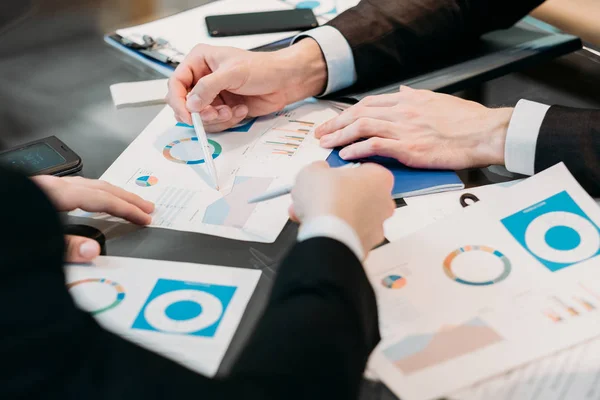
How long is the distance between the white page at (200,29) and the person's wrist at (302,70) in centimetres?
15

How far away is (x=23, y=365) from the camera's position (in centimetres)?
50

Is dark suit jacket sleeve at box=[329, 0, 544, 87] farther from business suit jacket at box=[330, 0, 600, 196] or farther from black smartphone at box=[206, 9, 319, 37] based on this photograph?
black smartphone at box=[206, 9, 319, 37]

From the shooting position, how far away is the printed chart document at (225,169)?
91 cm

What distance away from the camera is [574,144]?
3.05 ft

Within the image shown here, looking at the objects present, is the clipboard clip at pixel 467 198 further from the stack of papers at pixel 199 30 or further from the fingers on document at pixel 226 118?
the stack of papers at pixel 199 30

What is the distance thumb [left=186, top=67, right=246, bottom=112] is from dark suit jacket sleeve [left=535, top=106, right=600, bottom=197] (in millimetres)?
471

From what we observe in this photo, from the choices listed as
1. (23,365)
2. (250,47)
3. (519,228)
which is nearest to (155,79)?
(250,47)

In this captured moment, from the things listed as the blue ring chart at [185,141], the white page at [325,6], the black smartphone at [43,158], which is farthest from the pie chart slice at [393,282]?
the white page at [325,6]

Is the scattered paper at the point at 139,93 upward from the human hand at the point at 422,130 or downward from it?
downward

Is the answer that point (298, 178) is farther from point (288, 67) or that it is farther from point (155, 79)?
point (155, 79)

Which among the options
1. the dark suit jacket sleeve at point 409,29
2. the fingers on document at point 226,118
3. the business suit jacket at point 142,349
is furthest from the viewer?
the dark suit jacket sleeve at point 409,29

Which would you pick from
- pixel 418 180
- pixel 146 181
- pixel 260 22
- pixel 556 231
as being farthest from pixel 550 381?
pixel 260 22

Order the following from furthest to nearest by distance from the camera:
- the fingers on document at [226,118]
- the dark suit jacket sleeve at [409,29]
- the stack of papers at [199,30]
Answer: the stack of papers at [199,30] < the dark suit jacket sleeve at [409,29] < the fingers on document at [226,118]

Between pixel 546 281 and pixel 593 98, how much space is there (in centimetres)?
50
